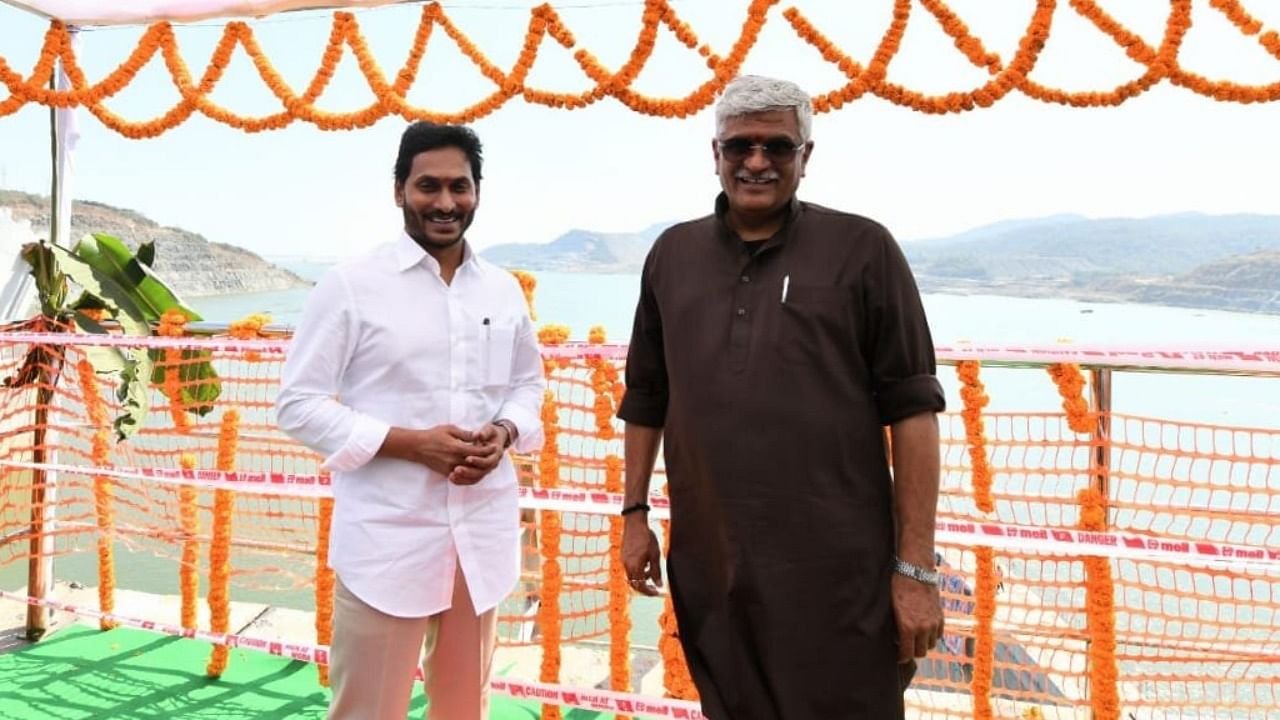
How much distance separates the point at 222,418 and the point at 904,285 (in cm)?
251

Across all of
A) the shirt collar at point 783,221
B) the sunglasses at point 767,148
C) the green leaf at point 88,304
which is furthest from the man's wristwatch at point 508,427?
the green leaf at point 88,304

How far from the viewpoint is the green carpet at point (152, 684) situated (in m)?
2.67

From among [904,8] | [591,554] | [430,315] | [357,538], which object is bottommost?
[591,554]

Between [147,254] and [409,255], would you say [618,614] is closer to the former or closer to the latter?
[409,255]

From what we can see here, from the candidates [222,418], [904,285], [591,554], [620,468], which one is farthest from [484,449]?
[222,418]

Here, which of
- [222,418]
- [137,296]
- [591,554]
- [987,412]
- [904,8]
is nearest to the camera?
[987,412]

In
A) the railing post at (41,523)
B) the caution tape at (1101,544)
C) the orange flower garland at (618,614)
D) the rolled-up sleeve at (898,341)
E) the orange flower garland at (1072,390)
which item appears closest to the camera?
the rolled-up sleeve at (898,341)

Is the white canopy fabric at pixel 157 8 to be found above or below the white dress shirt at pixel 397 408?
above

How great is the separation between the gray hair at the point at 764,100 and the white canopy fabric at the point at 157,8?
2.61m

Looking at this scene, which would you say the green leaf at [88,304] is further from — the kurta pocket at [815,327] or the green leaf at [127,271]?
the kurta pocket at [815,327]

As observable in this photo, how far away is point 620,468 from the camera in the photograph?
254cm

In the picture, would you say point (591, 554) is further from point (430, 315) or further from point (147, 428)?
point (147, 428)

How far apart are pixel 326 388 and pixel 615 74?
7.78ft

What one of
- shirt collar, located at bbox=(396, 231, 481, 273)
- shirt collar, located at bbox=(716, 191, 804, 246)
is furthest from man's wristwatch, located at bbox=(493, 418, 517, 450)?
shirt collar, located at bbox=(716, 191, 804, 246)
